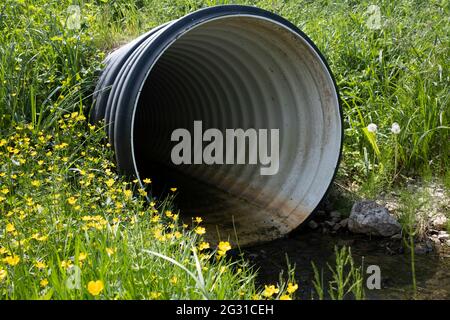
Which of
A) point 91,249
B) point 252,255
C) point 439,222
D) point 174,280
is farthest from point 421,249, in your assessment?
point 91,249

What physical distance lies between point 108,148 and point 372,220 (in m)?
2.09

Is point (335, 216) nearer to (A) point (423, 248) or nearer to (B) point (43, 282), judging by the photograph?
(A) point (423, 248)

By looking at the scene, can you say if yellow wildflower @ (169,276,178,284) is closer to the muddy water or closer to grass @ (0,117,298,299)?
grass @ (0,117,298,299)

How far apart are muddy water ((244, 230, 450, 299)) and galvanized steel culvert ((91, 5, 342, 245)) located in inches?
8.7

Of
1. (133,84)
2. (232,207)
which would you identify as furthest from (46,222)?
(232,207)

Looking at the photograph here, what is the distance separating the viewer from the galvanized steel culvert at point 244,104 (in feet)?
14.0

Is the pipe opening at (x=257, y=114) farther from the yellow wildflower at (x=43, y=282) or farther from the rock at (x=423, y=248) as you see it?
the yellow wildflower at (x=43, y=282)

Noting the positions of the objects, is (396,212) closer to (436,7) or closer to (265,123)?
(265,123)

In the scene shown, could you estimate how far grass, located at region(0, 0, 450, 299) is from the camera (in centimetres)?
275

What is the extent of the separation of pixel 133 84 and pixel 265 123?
172 cm

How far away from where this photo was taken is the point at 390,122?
5.68 m

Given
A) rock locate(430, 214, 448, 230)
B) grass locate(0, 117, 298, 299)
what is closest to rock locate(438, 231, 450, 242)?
rock locate(430, 214, 448, 230)

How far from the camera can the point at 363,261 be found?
4.02 m

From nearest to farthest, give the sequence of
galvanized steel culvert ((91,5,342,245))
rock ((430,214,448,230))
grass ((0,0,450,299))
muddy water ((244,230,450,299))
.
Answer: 1. grass ((0,0,450,299))
2. muddy water ((244,230,450,299))
3. galvanized steel culvert ((91,5,342,245))
4. rock ((430,214,448,230))
